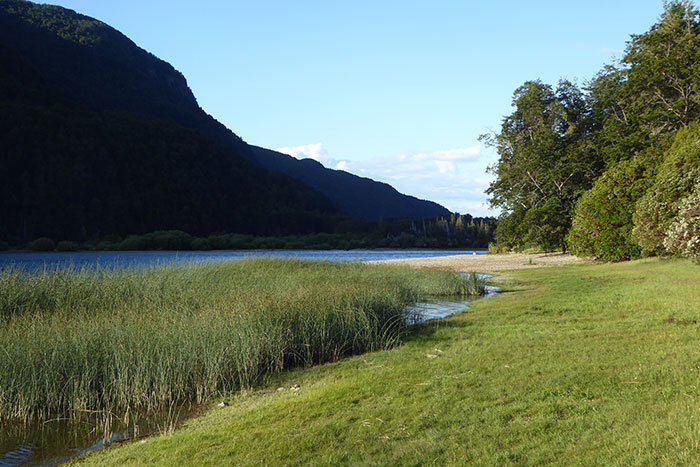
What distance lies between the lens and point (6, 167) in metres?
77.6

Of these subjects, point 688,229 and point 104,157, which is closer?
point 688,229

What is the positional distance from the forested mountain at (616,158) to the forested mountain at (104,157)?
63.5 meters

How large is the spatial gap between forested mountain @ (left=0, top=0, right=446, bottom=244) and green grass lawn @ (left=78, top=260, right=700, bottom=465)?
7746 cm

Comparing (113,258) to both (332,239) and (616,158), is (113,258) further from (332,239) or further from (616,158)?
(332,239)

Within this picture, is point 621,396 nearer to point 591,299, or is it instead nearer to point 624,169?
point 591,299

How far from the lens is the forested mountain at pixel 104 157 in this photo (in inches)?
3191

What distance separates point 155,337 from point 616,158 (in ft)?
133

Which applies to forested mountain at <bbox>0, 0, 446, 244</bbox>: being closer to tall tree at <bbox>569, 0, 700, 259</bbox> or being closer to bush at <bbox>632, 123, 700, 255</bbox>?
tall tree at <bbox>569, 0, 700, 259</bbox>

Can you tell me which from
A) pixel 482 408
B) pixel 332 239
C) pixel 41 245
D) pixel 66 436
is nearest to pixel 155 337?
pixel 66 436

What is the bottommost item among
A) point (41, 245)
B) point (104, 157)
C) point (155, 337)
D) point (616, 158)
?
point (155, 337)

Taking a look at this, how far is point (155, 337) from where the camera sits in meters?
9.58

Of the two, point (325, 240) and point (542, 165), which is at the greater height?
point (542, 165)

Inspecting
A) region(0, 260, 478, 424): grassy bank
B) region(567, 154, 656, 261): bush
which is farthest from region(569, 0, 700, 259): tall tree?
region(0, 260, 478, 424): grassy bank

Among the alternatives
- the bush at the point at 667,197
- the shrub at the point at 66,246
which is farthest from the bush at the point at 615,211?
the shrub at the point at 66,246
